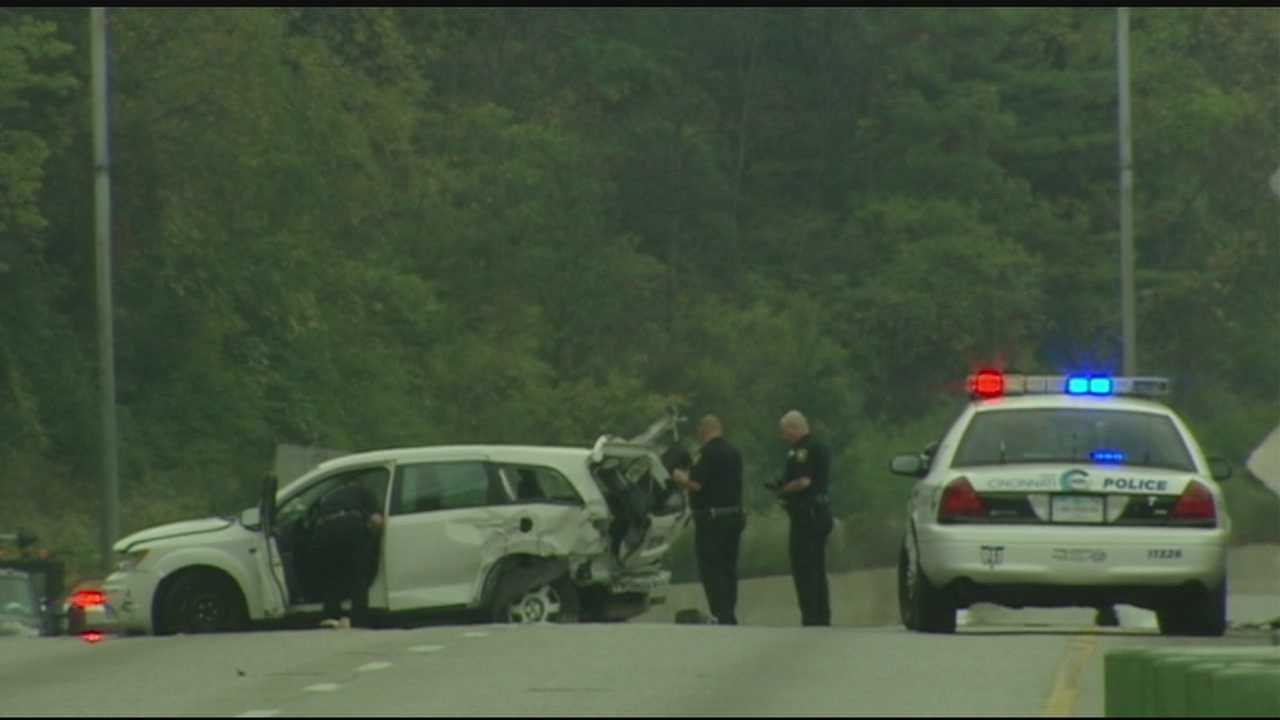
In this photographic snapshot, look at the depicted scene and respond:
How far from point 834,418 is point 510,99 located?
34.7 ft

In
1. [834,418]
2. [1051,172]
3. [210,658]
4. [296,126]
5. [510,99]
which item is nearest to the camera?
[210,658]

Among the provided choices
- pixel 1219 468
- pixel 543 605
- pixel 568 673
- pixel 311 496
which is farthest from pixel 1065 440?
pixel 311 496

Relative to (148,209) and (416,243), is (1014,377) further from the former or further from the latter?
(416,243)

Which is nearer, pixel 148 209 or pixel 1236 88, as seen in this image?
pixel 148 209

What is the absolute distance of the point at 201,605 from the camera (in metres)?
24.0

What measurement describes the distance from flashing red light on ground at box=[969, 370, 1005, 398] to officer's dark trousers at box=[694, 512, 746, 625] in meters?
3.50

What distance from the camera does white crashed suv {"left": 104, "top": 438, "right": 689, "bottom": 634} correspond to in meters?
24.0

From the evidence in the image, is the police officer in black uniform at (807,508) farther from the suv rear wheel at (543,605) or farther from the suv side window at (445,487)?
the suv side window at (445,487)

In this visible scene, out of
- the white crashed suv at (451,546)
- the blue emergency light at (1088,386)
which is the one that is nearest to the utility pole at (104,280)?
the white crashed suv at (451,546)

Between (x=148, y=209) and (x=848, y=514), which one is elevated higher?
(x=148, y=209)

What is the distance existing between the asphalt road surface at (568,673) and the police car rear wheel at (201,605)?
4.88 metres

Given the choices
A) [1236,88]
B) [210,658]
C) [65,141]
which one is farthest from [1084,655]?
[1236,88]

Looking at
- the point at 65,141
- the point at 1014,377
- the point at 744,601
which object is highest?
the point at 65,141

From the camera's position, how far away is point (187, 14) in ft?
153
